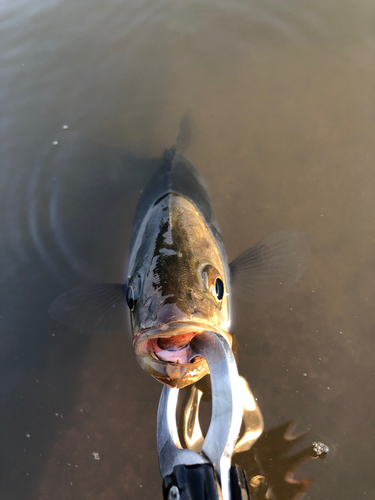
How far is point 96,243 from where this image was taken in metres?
3.82

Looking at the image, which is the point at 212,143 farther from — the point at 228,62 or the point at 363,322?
the point at 363,322

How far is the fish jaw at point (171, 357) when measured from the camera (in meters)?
1.89

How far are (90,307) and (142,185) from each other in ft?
5.73

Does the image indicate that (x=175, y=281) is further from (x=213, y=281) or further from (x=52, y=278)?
(x=52, y=278)

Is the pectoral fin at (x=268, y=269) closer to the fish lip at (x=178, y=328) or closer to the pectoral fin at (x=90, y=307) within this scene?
the pectoral fin at (x=90, y=307)

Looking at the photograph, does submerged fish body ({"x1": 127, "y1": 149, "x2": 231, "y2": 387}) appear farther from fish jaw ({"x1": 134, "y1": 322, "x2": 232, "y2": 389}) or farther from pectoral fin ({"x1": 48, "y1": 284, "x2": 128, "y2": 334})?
pectoral fin ({"x1": 48, "y1": 284, "x2": 128, "y2": 334})

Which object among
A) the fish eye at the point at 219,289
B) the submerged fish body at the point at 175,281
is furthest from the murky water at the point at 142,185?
the fish eye at the point at 219,289

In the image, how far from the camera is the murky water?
8.96ft

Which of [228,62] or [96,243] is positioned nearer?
[96,243]

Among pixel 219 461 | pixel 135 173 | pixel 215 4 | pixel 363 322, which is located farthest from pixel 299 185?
pixel 215 4

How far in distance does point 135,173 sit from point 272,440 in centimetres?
322

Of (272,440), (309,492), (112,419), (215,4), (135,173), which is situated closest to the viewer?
(309,492)

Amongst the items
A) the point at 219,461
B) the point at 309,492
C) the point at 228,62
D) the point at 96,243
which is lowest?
the point at 309,492

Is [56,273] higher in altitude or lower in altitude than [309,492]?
higher
